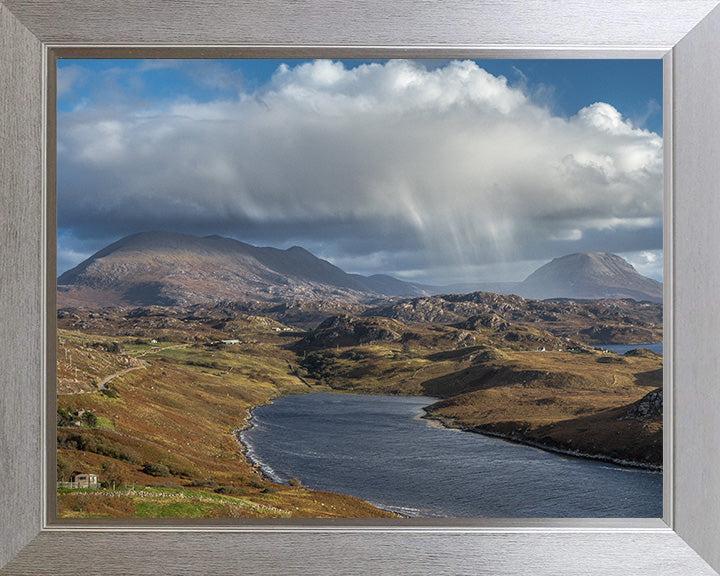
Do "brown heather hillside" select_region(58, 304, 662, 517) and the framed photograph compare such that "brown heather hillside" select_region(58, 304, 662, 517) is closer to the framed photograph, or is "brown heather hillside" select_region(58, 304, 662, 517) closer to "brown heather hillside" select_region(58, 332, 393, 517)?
"brown heather hillside" select_region(58, 332, 393, 517)

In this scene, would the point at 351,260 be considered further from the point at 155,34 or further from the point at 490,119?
the point at 155,34

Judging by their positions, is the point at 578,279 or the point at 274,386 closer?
the point at 578,279

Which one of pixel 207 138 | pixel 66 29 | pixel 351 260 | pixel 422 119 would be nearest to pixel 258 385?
pixel 351 260

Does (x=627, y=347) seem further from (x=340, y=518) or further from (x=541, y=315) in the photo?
(x=340, y=518)

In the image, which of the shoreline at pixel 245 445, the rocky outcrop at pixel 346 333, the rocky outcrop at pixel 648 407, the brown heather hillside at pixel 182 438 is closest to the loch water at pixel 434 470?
the shoreline at pixel 245 445

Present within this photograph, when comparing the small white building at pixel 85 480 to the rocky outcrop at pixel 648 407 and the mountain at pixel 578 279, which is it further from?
the rocky outcrop at pixel 648 407

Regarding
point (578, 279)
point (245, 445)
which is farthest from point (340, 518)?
point (578, 279)
